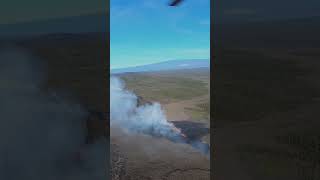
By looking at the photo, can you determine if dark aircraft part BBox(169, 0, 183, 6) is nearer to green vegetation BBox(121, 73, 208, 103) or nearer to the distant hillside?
the distant hillside

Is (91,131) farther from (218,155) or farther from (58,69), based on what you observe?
(218,155)


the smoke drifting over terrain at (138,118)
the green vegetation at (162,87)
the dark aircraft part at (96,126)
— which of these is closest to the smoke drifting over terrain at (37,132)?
the dark aircraft part at (96,126)

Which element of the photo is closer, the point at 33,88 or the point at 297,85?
the point at 297,85

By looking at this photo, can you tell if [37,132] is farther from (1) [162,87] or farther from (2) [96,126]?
(1) [162,87]

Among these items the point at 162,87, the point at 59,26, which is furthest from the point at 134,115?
the point at 59,26

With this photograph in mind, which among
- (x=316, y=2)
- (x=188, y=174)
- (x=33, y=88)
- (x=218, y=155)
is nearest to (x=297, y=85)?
(x=316, y=2)

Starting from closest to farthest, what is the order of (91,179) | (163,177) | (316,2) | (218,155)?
(316,2)
(218,155)
(91,179)
(163,177)

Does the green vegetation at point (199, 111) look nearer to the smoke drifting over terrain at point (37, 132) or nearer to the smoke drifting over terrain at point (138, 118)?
the smoke drifting over terrain at point (138, 118)

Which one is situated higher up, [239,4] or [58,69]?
[239,4]
